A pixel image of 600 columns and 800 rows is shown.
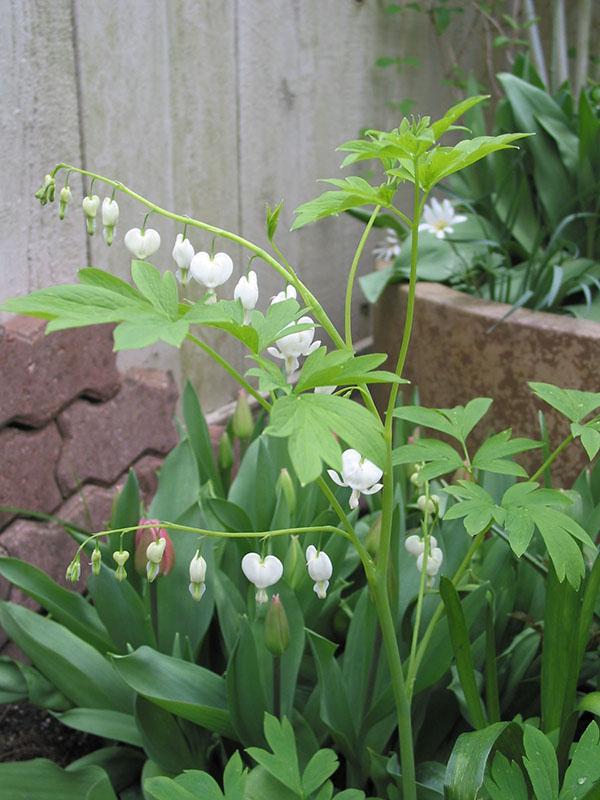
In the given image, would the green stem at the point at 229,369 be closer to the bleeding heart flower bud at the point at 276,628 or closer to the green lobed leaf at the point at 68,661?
the bleeding heart flower bud at the point at 276,628

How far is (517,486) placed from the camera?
989 mm

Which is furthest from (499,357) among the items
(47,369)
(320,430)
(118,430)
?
(320,430)

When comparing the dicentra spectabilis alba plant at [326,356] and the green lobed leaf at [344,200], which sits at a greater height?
the green lobed leaf at [344,200]

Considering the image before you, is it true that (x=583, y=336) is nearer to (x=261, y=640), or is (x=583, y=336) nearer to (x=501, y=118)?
(x=501, y=118)

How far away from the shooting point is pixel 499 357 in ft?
6.74

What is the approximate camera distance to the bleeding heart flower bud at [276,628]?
43.9 inches

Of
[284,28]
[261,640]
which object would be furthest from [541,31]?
[261,640]

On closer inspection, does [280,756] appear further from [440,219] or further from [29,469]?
[440,219]

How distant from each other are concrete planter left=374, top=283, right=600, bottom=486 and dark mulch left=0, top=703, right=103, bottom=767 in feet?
3.47

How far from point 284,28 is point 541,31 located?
4.58ft

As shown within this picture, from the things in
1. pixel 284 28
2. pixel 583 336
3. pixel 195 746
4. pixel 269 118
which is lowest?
pixel 195 746

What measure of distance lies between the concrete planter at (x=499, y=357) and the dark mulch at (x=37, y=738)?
1.06 m

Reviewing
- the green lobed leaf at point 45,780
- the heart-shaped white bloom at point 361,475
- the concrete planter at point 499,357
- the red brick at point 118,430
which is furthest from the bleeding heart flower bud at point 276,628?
the concrete planter at point 499,357

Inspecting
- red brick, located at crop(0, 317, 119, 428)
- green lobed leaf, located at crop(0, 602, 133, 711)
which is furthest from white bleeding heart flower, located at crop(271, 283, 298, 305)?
red brick, located at crop(0, 317, 119, 428)
